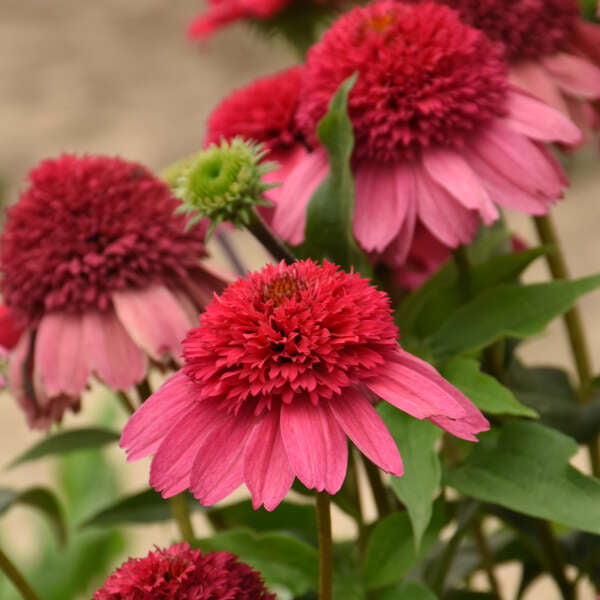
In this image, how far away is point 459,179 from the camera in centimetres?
37

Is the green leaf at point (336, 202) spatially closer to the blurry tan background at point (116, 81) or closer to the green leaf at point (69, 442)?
the green leaf at point (69, 442)

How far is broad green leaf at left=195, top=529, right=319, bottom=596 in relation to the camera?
1.21ft

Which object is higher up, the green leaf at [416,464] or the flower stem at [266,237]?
the flower stem at [266,237]

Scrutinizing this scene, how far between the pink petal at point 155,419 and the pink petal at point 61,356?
0.44 feet

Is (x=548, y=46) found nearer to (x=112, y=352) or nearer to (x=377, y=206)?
(x=377, y=206)

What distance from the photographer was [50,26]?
2318 mm

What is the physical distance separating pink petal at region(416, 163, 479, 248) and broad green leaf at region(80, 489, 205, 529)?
190 mm

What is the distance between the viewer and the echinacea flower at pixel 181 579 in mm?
260

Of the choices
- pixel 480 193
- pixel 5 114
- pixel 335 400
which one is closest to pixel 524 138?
pixel 480 193

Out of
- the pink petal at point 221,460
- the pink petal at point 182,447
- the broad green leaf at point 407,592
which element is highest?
the pink petal at point 182,447

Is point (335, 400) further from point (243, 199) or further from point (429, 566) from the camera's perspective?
point (429, 566)

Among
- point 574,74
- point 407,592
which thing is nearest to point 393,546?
point 407,592

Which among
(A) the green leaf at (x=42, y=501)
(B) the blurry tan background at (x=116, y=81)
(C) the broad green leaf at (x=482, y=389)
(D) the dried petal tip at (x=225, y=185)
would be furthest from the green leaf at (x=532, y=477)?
(B) the blurry tan background at (x=116, y=81)

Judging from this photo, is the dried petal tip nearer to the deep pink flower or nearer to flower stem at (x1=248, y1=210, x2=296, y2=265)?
flower stem at (x1=248, y1=210, x2=296, y2=265)
